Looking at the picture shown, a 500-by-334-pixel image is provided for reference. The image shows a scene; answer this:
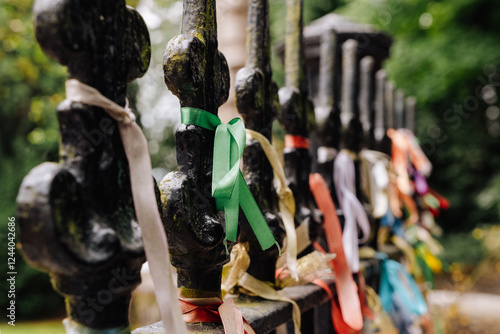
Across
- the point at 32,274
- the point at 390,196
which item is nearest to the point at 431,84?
the point at 390,196

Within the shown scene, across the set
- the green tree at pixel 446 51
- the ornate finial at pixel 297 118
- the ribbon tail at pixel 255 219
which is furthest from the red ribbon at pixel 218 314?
the green tree at pixel 446 51

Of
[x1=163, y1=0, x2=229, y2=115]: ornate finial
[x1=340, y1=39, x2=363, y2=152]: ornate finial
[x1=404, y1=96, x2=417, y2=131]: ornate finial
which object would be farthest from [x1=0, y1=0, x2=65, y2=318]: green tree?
[x1=163, y1=0, x2=229, y2=115]: ornate finial

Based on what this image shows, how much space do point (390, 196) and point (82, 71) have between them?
1.73 meters

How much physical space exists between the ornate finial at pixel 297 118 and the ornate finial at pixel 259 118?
139 mm

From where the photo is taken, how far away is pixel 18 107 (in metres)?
5.93

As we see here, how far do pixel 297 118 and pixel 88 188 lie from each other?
713 millimetres

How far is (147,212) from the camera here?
53 cm

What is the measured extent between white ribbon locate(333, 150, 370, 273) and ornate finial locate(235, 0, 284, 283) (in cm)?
49

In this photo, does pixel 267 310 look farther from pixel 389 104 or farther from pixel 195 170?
pixel 389 104

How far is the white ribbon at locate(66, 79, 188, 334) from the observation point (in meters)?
0.52

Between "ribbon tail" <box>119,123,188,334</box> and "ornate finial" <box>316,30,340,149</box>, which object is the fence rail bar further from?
"ornate finial" <box>316,30,340,149</box>

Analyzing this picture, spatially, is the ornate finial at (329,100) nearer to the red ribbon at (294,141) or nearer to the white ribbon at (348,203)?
the white ribbon at (348,203)

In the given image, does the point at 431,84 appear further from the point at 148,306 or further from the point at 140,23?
the point at 140,23

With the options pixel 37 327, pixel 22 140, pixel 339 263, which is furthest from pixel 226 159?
pixel 22 140
